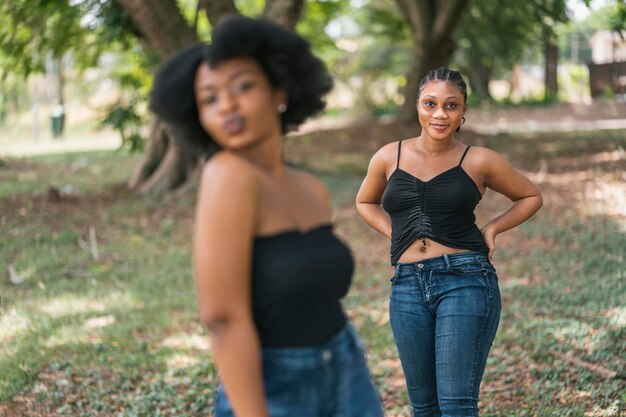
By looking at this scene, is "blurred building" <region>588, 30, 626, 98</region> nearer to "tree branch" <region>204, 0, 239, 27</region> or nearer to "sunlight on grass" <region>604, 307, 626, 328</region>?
"tree branch" <region>204, 0, 239, 27</region>

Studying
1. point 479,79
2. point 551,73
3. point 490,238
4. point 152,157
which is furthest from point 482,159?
point 551,73

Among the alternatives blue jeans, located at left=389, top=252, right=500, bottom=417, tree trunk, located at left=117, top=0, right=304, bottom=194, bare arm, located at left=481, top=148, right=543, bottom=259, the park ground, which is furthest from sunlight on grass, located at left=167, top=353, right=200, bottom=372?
tree trunk, located at left=117, top=0, right=304, bottom=194

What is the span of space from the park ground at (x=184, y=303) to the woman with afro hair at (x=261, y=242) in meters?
3.04

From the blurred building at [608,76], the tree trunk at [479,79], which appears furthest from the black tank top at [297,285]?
the tree trunk at [479,79]

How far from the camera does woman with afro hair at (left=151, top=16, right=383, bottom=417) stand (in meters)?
2.05

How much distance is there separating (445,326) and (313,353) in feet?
4.37

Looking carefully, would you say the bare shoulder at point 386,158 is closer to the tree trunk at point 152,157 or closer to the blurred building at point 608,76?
the tree trunk at point 152,157

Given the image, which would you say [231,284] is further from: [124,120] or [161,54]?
[124,120]

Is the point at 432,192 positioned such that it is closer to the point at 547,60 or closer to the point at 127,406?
the point at 127,406

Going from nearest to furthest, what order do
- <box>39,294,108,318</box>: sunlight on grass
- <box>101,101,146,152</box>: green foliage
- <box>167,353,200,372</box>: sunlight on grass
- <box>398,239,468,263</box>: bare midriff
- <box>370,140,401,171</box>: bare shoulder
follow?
<box>398,239,468,263</box>: bare midriff → <box>370,140,401,171</box>: bare shoulder → <box>167,353,200,372</box>: sunlight on grass → <box>39,294,108,318</box>: sunlight on grass → <box>101,101,146,152</box>: green foliage

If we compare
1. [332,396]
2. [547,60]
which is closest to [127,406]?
[332,396]

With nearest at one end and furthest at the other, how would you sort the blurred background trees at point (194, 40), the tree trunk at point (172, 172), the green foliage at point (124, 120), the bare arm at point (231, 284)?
the bare arm at point (231, 284) → the blurred background trees at point (194, 40) → the green foliage at point (124, 120) → the tree trunk at point (172, 172)

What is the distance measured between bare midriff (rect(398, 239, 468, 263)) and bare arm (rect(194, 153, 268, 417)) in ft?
5.12

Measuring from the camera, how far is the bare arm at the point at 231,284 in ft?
6.67
